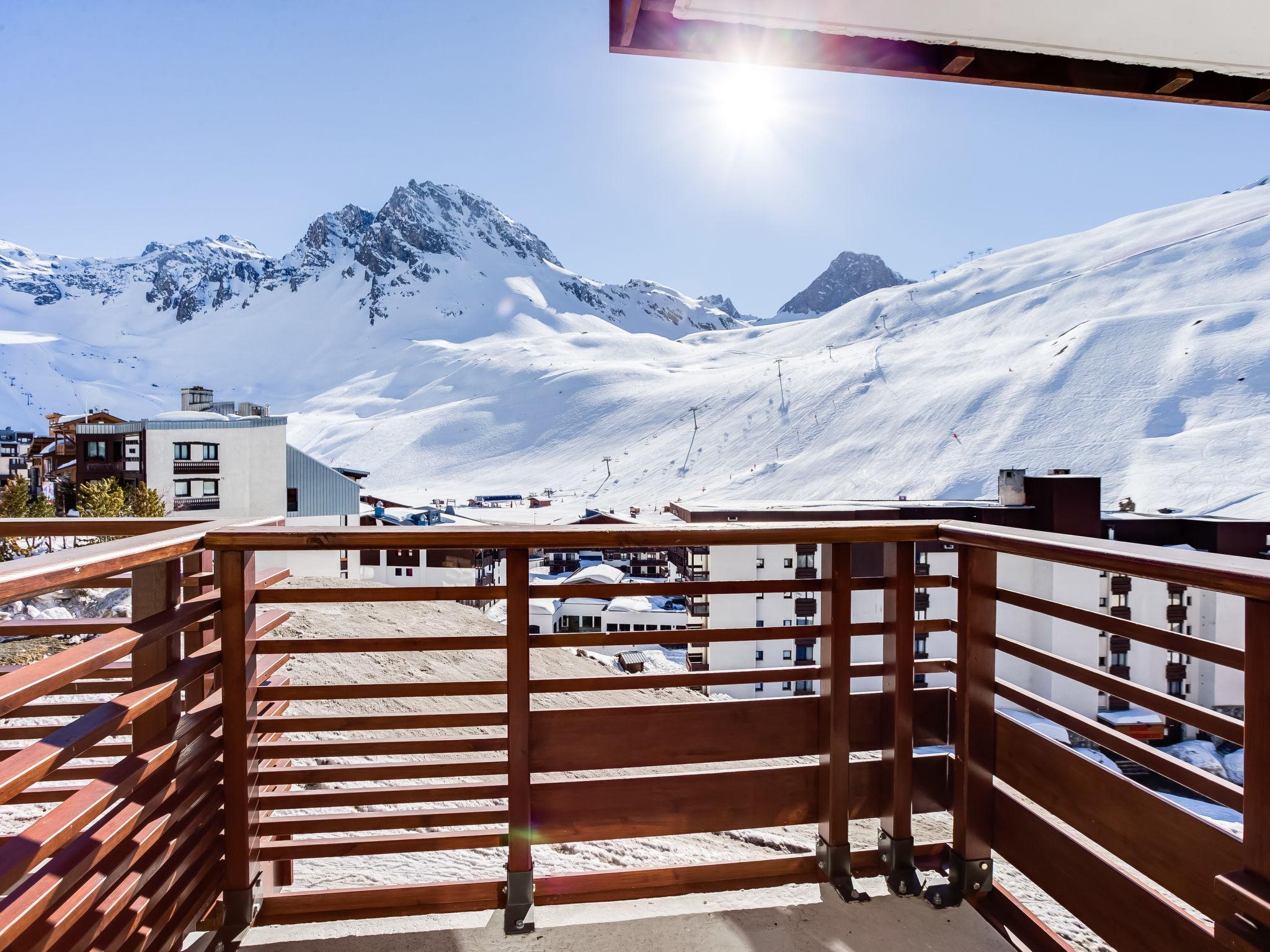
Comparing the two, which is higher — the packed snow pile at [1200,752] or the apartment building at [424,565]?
the apartment building at [424,565]

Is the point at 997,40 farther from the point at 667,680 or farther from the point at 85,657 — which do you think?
the point at 85,657

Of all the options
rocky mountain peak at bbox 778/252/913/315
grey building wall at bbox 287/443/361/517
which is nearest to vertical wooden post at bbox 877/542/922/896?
grey building wall at bbox 287/443/361/517

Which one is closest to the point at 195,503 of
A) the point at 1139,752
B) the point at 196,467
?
the point at 196,467

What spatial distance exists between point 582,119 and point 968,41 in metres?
53.6

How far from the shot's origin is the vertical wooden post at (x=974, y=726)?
5.89 ft

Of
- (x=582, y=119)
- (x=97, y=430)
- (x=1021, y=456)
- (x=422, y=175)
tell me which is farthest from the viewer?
(x=422, y=175)

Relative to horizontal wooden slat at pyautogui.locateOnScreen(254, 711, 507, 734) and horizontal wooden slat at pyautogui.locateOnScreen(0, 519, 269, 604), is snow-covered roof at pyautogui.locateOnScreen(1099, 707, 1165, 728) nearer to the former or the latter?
horizontal wooden slat at pyautogui.locateOnScreen(254, 711, 507, 734)

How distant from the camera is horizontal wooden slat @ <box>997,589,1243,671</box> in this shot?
3.76 ft

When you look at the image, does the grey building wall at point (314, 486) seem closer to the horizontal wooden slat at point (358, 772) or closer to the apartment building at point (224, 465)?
the apartment building at point (224, 465)

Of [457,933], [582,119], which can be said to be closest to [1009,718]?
[457,933]

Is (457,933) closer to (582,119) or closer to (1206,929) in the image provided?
(1206,929)

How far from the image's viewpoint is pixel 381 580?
65.9ft

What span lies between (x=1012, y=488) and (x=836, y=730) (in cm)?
1713

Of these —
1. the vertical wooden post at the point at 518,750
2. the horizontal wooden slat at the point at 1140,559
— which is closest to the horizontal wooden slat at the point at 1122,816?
the horizontal wooden slat at the point at 1140,559
